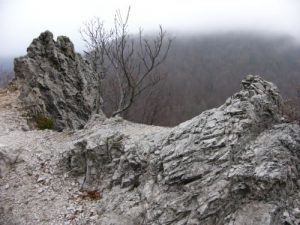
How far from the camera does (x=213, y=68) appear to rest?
114 m

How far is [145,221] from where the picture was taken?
380 inches

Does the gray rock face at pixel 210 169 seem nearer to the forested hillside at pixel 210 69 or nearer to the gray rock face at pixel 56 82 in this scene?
the gray rock face at pixel 56 82

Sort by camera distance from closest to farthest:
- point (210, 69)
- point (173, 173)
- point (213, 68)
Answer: point (173, 173) < point (210, 69) < point (213, 68)

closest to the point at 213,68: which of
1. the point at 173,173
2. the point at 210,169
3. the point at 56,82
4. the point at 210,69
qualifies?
the point at 210,69

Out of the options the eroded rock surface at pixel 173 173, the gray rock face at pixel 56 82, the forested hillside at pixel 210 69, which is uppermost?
the forested hillside at pixel 210 69

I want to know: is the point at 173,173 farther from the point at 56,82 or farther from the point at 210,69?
the point at 210,69

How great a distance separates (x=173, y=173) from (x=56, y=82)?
1183 cm

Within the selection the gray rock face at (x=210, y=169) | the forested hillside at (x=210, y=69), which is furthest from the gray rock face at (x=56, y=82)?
the forested hillside at (x=210, y=69)

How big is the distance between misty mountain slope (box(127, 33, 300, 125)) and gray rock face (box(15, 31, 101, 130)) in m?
15.4

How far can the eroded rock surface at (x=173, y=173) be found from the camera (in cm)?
909

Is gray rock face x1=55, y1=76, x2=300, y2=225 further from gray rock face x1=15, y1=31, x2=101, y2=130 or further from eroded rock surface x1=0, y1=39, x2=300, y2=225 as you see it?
gray rock face x1=15, y1=31, x2=101, y2=130

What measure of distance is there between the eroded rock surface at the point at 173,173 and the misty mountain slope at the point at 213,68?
23.6 metres

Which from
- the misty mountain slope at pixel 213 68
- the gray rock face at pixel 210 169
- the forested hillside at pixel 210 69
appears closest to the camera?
the gray rock face at pixel 210 169

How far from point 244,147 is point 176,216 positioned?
2.59m
